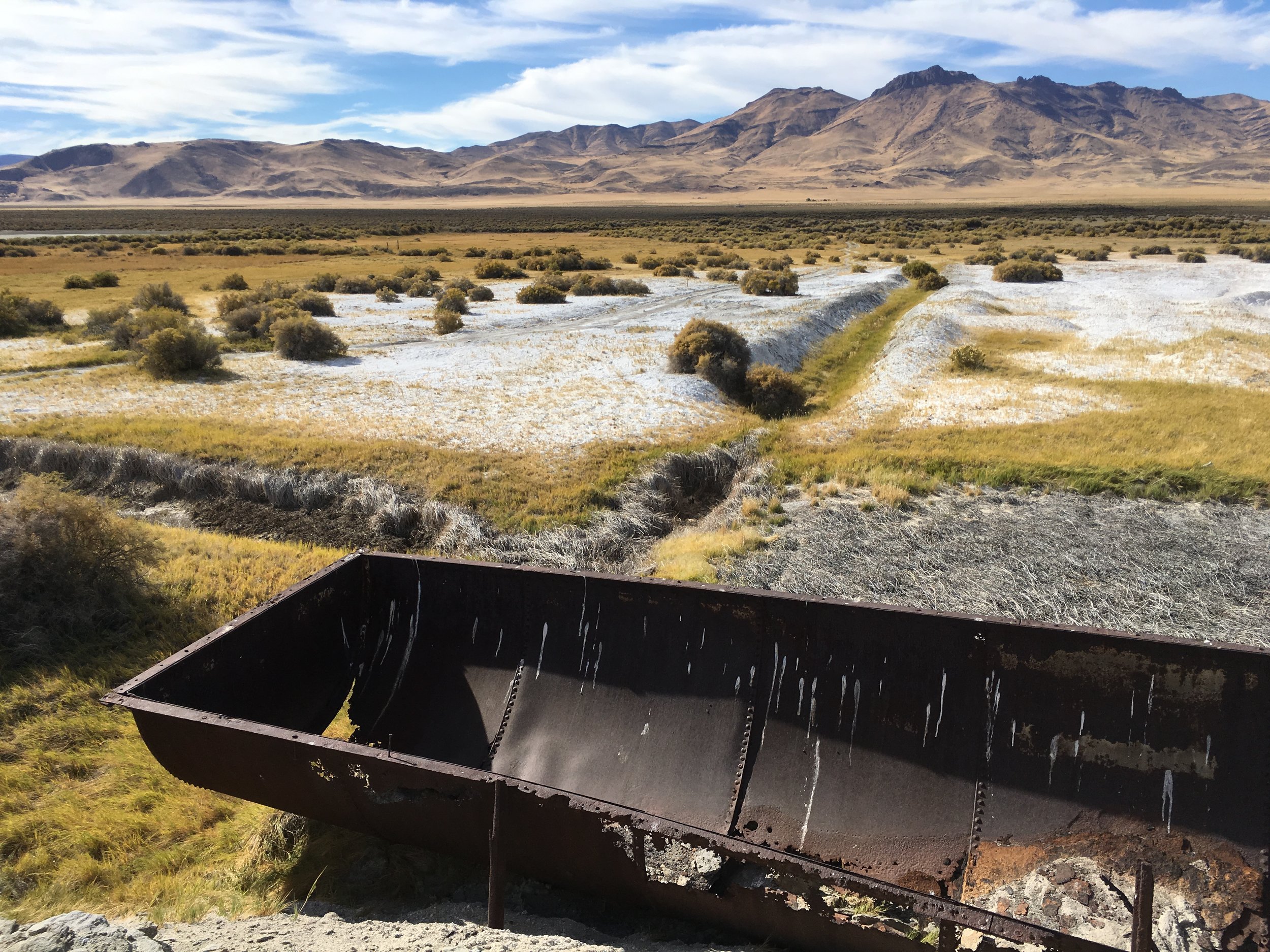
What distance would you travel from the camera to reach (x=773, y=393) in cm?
1941

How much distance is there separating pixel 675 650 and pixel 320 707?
3.19 meters

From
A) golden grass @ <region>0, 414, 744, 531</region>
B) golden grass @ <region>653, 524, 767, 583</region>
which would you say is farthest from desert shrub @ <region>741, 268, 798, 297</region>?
golden grass @ <region>653, 524, 767, 583</region>

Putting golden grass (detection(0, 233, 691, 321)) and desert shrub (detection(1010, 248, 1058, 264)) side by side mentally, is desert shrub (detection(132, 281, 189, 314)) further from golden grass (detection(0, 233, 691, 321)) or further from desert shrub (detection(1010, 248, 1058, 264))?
desert shrub (detection(1010, 248, 1058, 264))

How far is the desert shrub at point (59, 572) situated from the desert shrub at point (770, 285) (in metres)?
30.7

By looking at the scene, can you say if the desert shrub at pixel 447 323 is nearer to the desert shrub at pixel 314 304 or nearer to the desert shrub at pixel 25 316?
the desert shrub at pixel 314 304

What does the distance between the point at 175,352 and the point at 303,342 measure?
3.42m

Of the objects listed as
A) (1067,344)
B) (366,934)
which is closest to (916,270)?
(1067,344)

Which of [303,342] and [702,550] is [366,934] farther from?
[303,342]

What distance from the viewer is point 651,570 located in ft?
35.8

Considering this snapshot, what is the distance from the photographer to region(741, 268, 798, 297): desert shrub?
117ft

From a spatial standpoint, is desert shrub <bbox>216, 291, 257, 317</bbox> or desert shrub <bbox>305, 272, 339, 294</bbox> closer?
desert shrub <bbox>216, 291, 257, 317</bbox>

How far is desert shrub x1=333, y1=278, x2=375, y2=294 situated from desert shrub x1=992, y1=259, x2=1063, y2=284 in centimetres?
3341

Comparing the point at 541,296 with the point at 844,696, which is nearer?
the point at 844,696

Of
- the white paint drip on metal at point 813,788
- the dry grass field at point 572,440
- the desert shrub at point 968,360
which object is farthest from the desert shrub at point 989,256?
the white paint drip on metal at point 813,788
